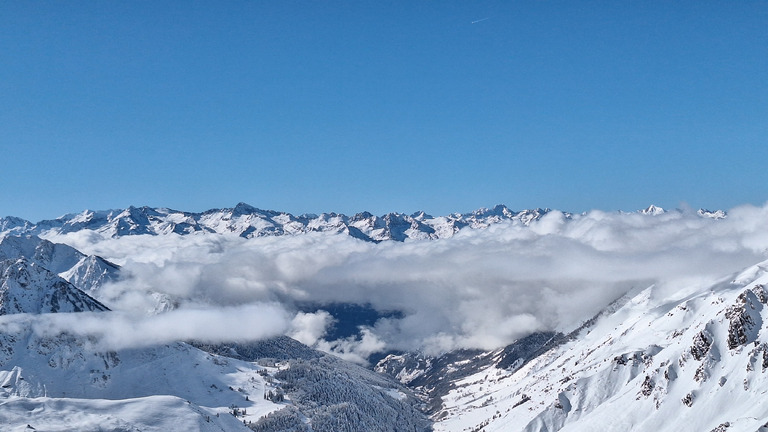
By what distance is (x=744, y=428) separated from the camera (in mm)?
199750
